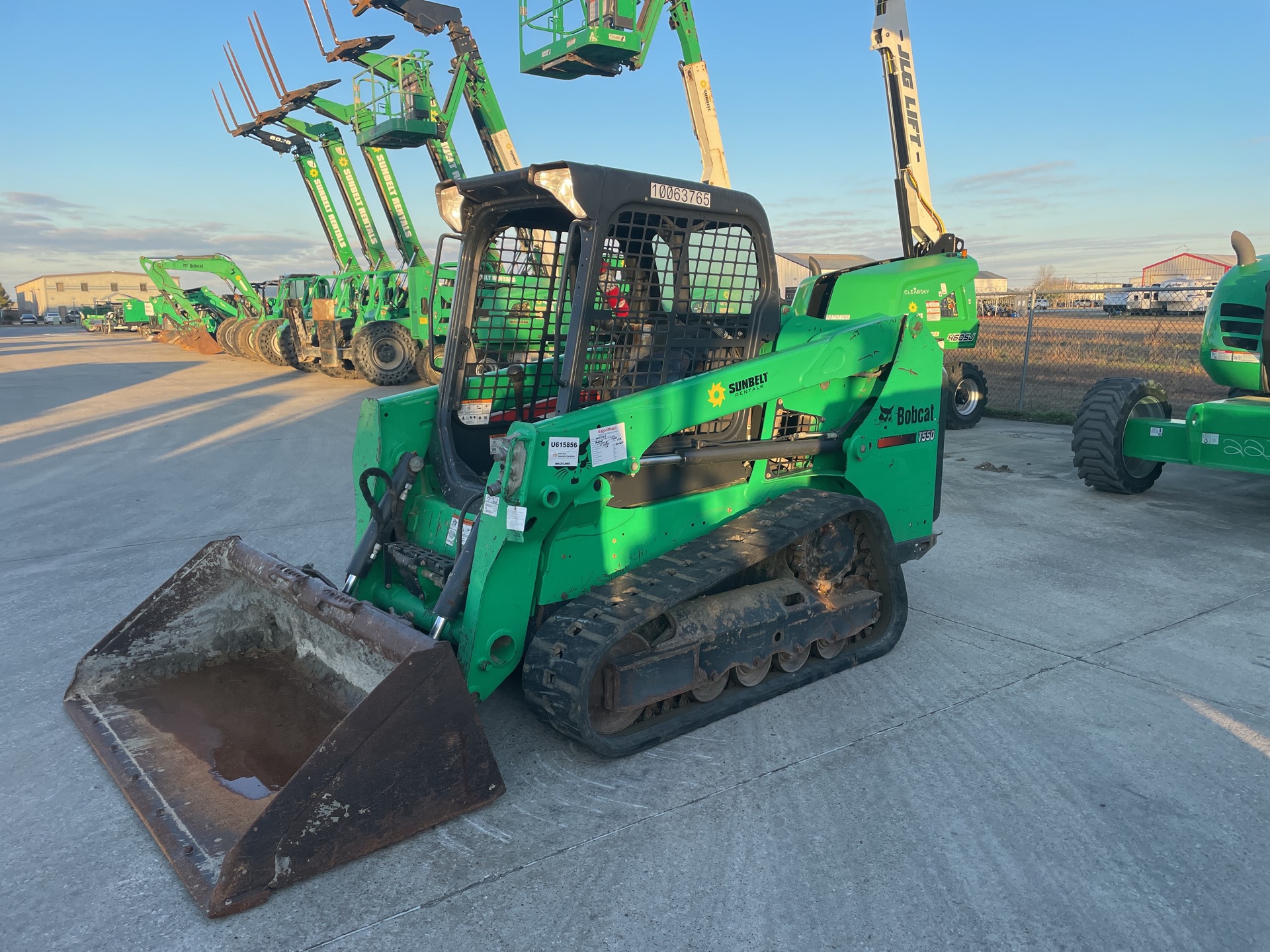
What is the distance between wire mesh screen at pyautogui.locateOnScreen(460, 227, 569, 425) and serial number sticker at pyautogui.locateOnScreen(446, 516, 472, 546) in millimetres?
585

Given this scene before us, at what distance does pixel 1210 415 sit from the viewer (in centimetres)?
691

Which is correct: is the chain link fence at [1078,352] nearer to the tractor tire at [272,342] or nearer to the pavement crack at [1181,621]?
the pavement crack at [1181,621]

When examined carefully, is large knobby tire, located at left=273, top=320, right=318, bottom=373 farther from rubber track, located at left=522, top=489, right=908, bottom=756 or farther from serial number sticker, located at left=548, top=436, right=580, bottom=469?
serial number sticker, located at left=548, top=436, right=580, bottom=469

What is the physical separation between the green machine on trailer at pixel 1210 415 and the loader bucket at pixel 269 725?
21.0 ft

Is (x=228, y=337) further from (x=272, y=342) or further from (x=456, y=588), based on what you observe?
(x=456, y=588)

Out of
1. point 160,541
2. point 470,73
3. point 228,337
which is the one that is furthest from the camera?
point 228,337

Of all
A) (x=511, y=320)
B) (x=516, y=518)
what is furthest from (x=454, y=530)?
(x=511, y=320)

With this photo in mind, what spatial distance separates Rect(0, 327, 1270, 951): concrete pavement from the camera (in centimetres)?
251

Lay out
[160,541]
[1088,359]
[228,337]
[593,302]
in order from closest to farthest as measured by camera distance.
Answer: [593,302] < [160,541] < [1088,359] < [228,337]

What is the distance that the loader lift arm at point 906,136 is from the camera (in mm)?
11227

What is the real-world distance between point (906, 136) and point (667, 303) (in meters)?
8.98

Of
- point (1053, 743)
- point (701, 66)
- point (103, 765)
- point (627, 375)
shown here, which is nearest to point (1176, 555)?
point (1053, 743)

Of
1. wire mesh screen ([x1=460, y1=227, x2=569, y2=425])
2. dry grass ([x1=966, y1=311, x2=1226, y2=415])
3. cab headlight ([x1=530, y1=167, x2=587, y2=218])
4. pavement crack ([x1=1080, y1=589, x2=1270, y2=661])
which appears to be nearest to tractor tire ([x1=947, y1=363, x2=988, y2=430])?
A: dry grass ([x1=966, y1=311, x2=1226, y2=415])

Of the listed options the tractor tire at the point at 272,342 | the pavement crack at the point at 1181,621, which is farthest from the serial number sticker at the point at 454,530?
the tractor tire at the point at 272,342
